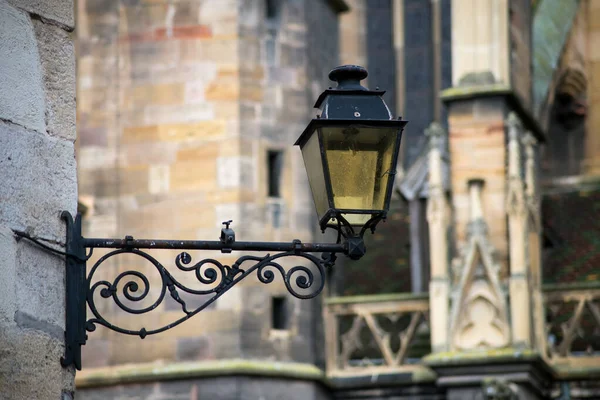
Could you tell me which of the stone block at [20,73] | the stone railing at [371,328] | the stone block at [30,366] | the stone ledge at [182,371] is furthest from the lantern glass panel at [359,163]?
the stone railing at [371,328]

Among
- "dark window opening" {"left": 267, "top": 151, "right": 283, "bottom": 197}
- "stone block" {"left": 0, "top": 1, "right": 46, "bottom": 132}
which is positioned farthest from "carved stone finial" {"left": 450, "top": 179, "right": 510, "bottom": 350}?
"stone block" {"left": 0, "top": 1, "right": 46, "bottom": 132}

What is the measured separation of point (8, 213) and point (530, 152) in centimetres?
1360

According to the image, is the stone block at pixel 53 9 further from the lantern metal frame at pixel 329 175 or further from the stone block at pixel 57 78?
the lantern metal frame at pixel 329 175

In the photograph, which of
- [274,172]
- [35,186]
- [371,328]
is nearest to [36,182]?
[35,186]

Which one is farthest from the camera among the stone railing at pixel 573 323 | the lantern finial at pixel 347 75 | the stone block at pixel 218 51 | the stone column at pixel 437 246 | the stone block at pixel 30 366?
the stone railing at pixel 573 323

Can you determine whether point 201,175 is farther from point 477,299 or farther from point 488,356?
point 488,356

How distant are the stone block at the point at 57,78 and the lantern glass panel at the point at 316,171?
836 millimetres

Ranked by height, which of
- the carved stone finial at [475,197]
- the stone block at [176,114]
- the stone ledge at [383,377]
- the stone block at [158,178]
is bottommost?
the stone ledge at [383,377]

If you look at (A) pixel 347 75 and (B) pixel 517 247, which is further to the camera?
(B) pixel 517 247

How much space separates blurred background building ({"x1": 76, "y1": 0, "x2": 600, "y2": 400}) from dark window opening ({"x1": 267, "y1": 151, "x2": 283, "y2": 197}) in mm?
23

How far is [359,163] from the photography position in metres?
7.16

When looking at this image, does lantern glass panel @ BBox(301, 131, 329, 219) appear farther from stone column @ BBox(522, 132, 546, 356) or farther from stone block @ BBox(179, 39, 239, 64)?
stone column @ BBox(522, 132, 546, 356)

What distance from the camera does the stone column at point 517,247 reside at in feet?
62.7

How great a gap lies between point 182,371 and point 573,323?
370cm
